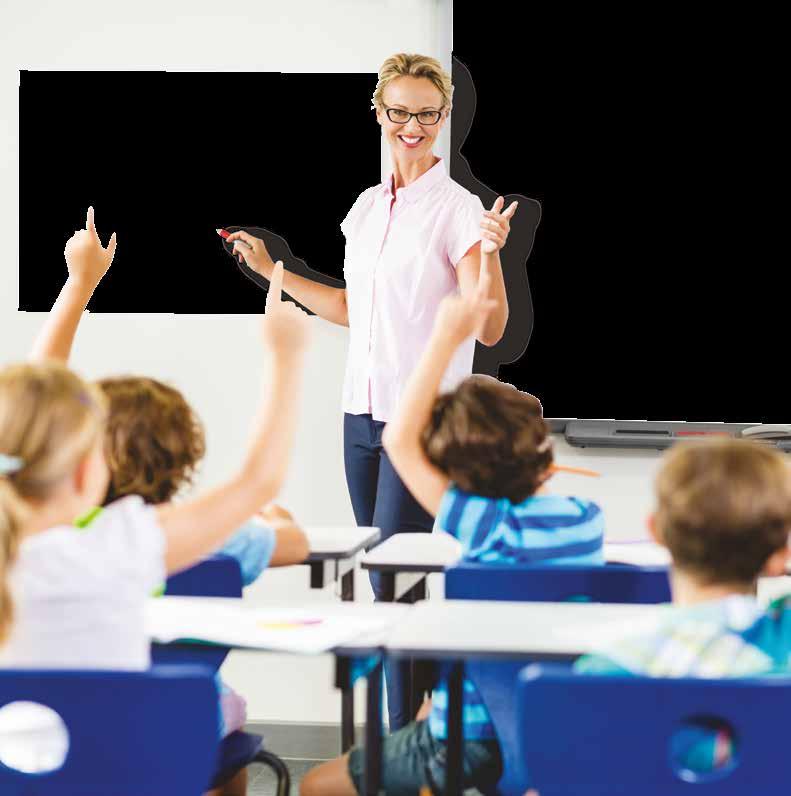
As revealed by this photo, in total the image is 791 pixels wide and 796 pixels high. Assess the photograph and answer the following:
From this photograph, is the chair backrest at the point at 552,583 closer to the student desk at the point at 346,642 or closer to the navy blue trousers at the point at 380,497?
the student desk at the point at 346,642

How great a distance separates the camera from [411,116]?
11.2ft

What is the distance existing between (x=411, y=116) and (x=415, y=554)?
4.51ft

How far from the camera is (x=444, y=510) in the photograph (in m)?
2.30

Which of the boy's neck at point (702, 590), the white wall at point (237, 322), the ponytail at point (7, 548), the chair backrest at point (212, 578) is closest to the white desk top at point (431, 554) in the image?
the chair backrest at point (212, 578)

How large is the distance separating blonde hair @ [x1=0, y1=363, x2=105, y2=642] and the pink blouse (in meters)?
1.83

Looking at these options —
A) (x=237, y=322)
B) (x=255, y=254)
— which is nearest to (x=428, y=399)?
(x=255, y=254)

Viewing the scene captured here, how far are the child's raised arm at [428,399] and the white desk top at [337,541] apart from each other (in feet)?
0.90

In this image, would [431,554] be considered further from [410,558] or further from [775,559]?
[775,559]

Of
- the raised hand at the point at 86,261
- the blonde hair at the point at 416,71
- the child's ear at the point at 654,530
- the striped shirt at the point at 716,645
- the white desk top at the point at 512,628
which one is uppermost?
the blonde hair at the point at 416,71

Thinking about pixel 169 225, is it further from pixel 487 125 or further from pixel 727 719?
pixel 727 719

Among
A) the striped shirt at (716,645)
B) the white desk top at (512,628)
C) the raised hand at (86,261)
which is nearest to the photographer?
the striped shirt at (716,645)

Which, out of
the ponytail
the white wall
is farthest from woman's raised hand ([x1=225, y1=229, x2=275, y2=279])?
the ponytail

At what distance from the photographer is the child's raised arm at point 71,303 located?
264 cm

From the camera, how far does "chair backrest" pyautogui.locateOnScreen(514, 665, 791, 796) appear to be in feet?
4.53
